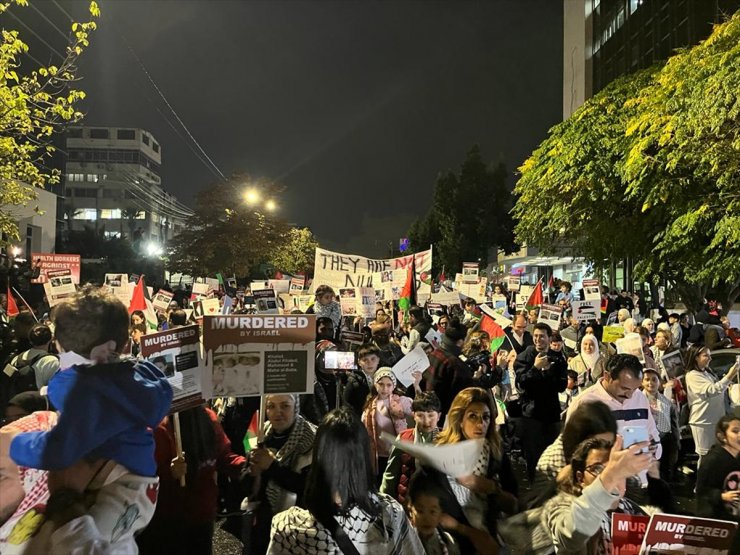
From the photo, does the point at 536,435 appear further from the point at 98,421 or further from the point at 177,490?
the point at 98,421

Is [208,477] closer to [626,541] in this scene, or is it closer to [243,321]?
[243,321]

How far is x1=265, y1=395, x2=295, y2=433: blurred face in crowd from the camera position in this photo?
12.8 ft

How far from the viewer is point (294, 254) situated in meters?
62.4

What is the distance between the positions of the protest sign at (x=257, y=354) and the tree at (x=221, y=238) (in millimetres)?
45650

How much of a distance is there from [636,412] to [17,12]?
135 ft

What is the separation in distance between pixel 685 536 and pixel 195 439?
2520mm

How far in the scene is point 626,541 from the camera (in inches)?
104

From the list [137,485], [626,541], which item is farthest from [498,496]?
[137,485]

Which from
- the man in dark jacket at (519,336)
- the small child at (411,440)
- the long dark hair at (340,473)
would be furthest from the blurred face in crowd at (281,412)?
the man in dark jacket at (519,336)

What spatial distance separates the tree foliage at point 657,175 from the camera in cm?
1373

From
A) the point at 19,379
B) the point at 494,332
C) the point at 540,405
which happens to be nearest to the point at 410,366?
the point at 540,405

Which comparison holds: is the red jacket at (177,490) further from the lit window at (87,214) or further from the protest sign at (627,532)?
the lit window at (87,214)

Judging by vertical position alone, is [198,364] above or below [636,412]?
above

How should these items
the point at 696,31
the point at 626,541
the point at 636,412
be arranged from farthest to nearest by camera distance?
the point at 696,31
the point at 636,412
the point at 626,541
